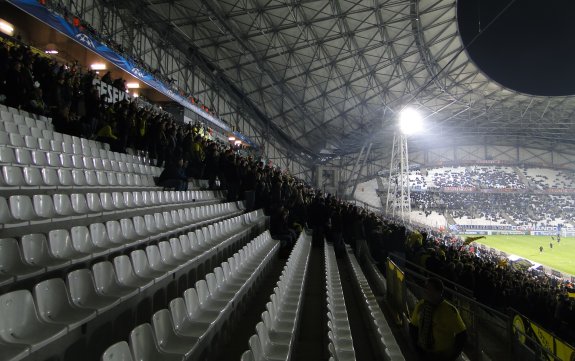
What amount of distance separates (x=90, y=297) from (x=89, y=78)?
5.66 m

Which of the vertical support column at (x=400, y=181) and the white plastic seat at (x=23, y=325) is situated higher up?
the vertical support column at (x=400, y=181)

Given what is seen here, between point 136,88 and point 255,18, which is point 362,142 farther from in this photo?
point 136,88

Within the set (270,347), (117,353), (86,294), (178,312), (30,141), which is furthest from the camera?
(30,141)

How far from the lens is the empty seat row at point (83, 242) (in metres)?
2.44

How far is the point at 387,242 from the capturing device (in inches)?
332

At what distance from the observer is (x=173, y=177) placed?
7.02 metres

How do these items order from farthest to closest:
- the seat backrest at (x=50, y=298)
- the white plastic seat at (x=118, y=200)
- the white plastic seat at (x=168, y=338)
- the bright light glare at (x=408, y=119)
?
the bright light glare at (x=408, y=119) → the white plastic seat at (x=118, y=200) → the white plastic seat at (x=168, y=338) → the seat backrest at (x=50, y=298)

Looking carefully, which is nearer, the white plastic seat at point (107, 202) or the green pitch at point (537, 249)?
the white plastic seat at point (107, 202)

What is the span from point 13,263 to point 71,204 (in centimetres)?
159

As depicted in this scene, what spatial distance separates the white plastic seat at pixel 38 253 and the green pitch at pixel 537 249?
1054 inches

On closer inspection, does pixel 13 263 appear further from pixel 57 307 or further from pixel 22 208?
pixel 22 208

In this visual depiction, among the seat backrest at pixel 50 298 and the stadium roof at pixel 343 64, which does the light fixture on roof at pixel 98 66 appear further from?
the seat backrest at pixel 50 298

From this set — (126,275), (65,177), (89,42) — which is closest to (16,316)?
(126,275)

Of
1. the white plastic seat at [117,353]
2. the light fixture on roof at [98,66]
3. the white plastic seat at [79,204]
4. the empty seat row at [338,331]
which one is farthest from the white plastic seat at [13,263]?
the light fixture on roof at [98,66]
